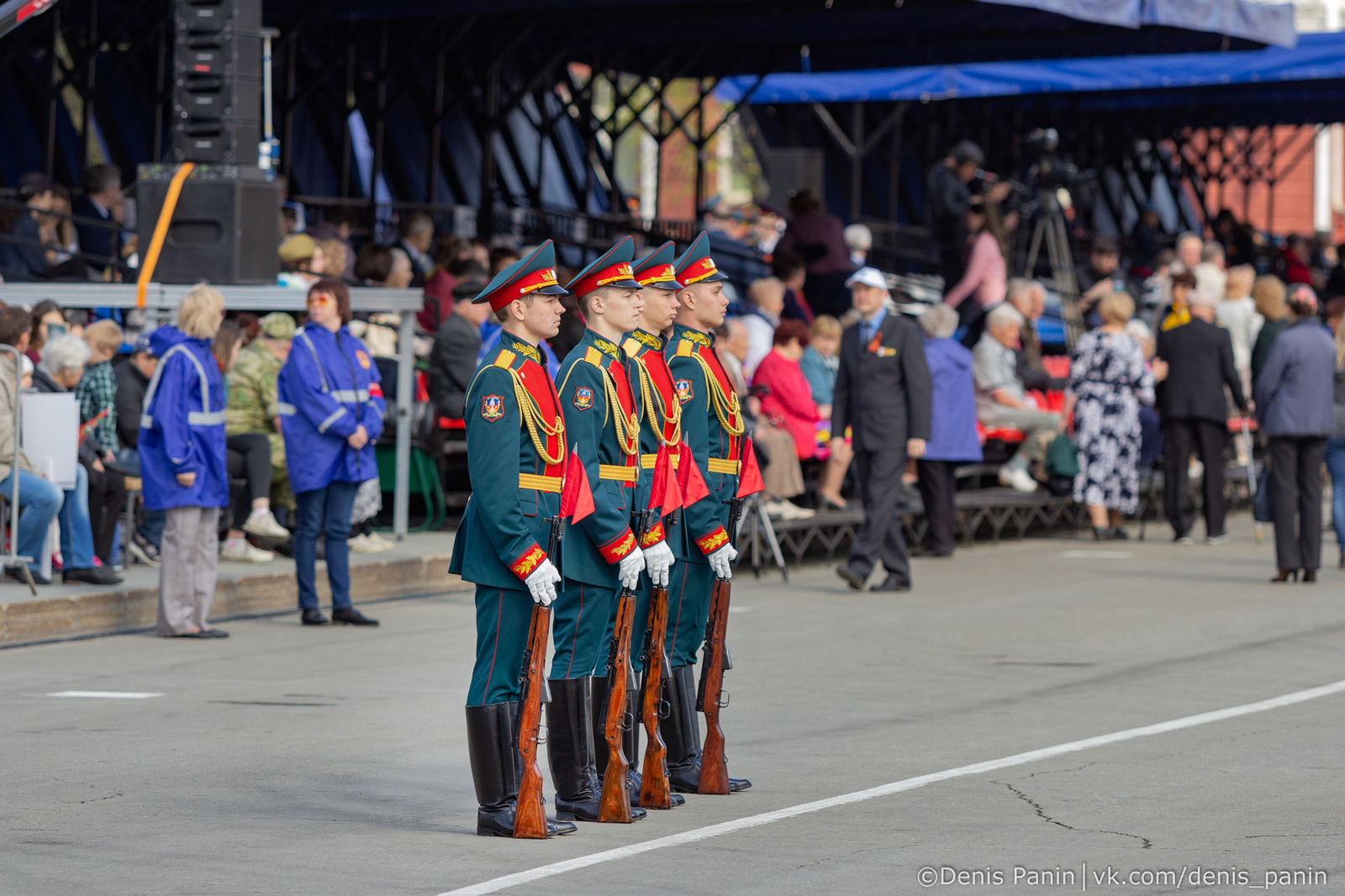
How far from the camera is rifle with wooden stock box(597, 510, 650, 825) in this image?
6.93 metres

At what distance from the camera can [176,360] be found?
11.6 m

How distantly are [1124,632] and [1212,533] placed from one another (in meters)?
5.95

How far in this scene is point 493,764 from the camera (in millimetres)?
6750

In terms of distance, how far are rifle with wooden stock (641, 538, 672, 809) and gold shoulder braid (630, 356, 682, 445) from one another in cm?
54

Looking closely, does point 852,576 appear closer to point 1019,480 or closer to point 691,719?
point 1019,480

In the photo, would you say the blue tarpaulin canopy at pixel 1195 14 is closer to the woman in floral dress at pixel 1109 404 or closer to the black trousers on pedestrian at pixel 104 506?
the woman in floral dress at pixel 1109 404

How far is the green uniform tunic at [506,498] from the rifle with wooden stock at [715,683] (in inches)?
37.8

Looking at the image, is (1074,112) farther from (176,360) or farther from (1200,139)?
(176,360)

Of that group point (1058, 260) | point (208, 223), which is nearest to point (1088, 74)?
point (1058, 260)

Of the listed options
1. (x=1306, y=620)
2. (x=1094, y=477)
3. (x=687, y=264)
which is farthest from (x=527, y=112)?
(x=687, y=264)

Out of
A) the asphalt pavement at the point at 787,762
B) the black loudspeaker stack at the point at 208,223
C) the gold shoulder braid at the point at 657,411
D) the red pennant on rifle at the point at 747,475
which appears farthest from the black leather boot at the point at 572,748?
the black loudspeaker stack at the point at 208,223

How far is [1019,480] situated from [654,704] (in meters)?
11.6

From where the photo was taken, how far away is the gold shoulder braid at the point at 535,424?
684 cm

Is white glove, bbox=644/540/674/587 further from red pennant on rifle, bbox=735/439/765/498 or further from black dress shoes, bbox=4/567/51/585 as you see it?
black dress shoes, bbox=4/567/51/585
